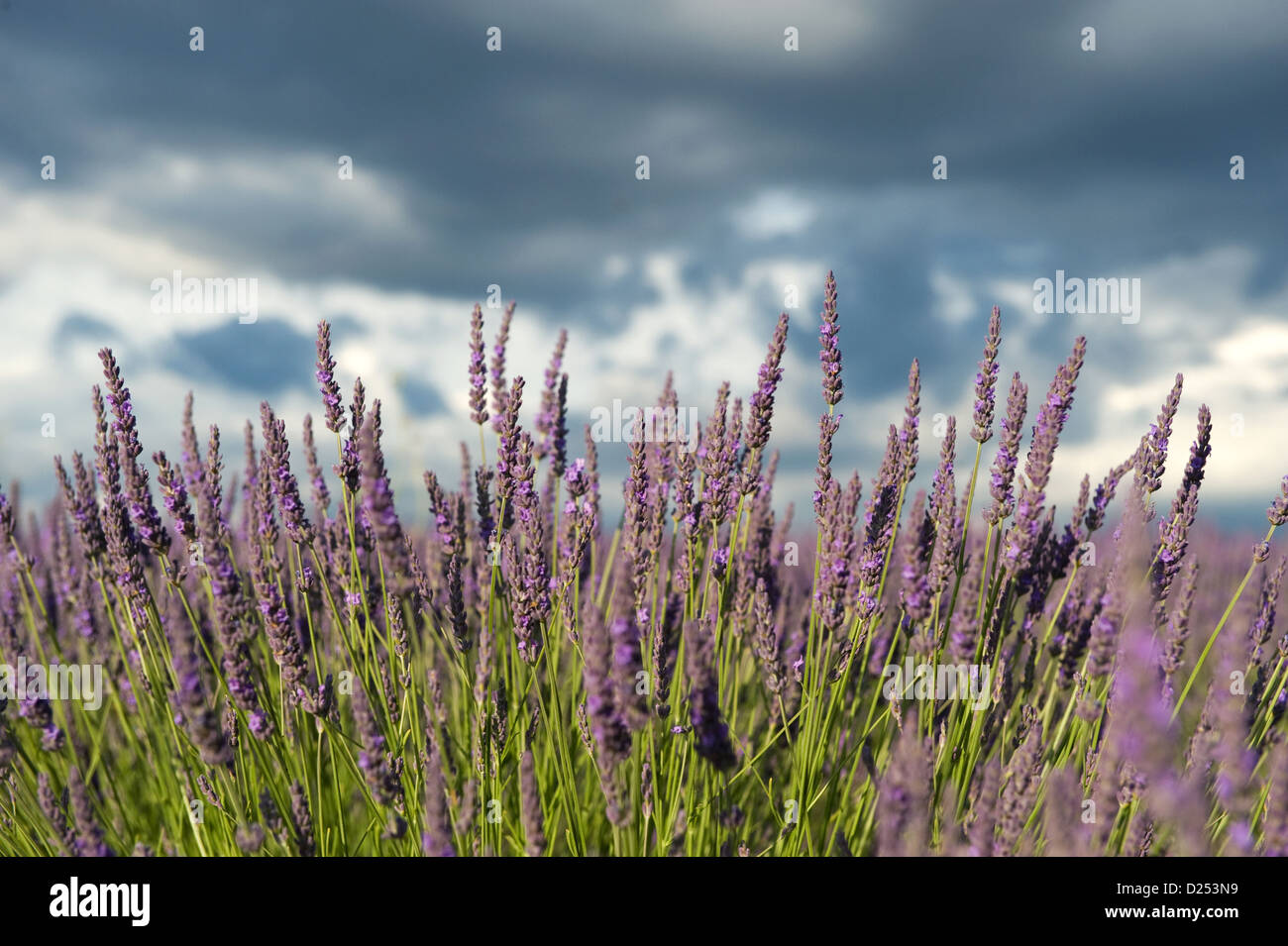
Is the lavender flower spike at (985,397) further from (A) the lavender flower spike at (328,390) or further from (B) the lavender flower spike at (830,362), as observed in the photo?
(A) the lavender flower spike at (328,390)

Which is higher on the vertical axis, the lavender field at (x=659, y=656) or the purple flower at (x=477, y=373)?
the purple flower at (x=477, y=373)

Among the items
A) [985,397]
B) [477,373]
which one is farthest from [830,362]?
[477,373]

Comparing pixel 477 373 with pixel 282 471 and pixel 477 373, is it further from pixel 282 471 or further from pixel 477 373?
pixel 282 471

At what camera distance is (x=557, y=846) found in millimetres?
3291

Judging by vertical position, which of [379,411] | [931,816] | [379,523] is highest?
[379,411]

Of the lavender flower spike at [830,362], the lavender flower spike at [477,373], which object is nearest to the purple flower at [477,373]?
the lavender flower spike at [477,373]

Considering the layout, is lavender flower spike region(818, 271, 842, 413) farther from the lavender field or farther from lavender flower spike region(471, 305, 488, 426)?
lavender flower spike region(471, 305, 488, 426)

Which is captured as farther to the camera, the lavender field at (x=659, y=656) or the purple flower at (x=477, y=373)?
the purple flower at (x=477, y=373)

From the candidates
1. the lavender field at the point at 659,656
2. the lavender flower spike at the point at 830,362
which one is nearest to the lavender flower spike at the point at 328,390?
the lavender field at the point at 659,656

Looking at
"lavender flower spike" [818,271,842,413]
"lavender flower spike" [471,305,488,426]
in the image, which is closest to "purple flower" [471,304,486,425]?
"lavender flower spike" [471,305,488,426]

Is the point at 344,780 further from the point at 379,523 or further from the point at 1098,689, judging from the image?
the point at 1098,689
